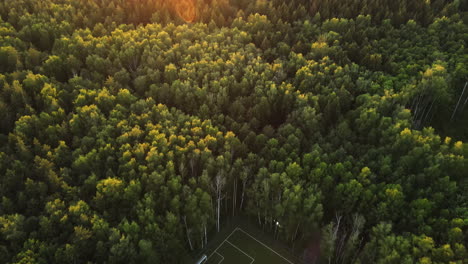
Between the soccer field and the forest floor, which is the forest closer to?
the forest floor

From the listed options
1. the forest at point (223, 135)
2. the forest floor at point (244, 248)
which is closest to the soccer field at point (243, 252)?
the forest floor at point (244, 248)

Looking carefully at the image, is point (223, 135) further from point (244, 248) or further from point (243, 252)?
point (243, 252)

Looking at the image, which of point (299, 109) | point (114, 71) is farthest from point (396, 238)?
point (114, 71)

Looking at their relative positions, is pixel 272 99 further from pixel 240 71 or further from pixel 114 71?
pixel 114 71

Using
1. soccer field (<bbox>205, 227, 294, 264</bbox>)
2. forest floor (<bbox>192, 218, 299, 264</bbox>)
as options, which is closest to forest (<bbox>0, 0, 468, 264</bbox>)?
forest floor (<bbox>192, 218, 299, 264</bbox>)

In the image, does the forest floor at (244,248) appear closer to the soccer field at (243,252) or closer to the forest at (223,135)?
the soccer field at (243,252)

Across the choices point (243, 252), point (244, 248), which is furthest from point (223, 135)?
point (243, 252)

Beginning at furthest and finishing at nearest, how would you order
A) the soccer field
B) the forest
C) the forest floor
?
the forest floor
the soccer field
the forest
